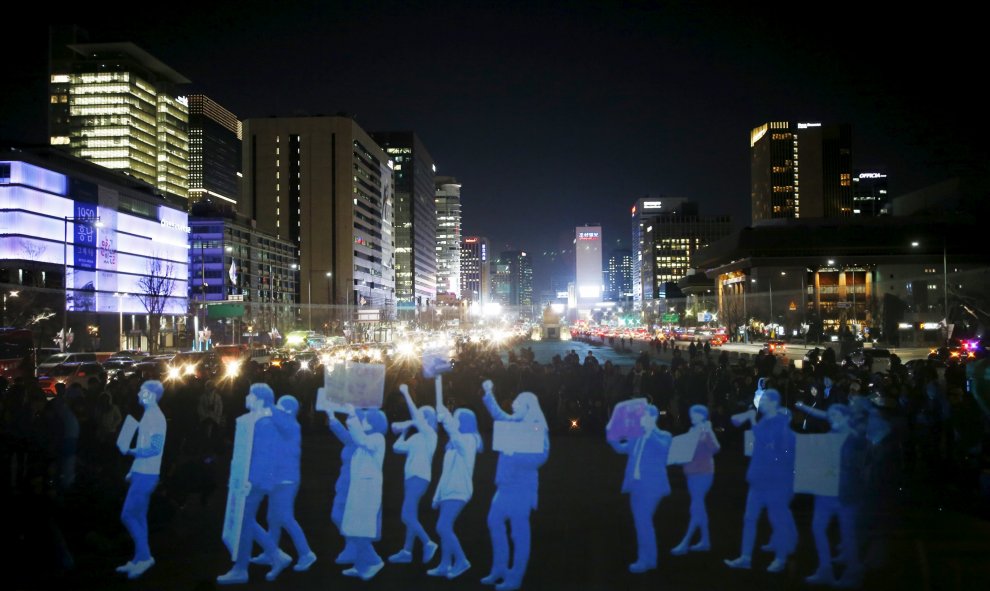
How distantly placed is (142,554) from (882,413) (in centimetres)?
1033

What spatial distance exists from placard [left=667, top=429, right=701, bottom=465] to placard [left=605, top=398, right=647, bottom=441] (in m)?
0.56

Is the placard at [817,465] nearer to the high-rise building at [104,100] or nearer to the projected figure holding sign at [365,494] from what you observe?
the projected figure holding sign at [365,494]

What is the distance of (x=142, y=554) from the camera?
8.57m

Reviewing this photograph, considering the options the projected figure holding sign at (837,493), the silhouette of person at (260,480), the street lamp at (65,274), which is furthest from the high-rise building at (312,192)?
the projected figure holding sign at (837,493)

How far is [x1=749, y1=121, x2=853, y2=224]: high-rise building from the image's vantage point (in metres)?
178

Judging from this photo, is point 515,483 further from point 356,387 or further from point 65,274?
point 65,274

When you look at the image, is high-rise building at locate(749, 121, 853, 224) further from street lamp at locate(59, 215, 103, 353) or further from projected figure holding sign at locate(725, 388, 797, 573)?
projected figure holding sign at locate(725, 388, 797, 573)

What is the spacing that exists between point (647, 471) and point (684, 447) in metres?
0.76

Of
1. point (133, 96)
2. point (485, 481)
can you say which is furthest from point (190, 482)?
point (133, 96)

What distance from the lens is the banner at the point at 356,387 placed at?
9.77 metres

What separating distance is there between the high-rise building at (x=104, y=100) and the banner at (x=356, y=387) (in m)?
166

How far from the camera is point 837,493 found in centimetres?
877

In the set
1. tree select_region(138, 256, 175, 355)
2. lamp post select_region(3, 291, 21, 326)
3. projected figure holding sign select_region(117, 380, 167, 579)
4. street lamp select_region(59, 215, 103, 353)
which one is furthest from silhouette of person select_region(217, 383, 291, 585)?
tree select_region(138, 256, 175, 355)

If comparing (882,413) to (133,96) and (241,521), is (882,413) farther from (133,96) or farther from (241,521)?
(133,96)
